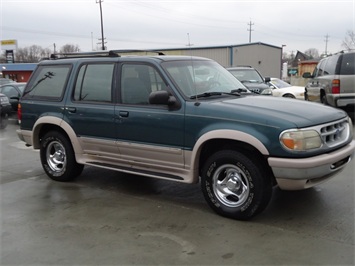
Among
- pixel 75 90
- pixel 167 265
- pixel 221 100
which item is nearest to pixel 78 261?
pixel 167 265

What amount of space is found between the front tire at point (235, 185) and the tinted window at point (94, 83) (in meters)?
1.88

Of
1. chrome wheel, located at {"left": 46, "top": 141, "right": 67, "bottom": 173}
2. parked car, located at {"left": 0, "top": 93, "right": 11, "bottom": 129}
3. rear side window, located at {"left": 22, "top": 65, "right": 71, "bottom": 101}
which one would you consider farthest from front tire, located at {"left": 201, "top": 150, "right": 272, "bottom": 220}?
parked car, located at {"left": 0, "top": 93, "right": 11, "bottom": 129}

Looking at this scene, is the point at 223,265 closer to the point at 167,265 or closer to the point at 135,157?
the point at 167,265

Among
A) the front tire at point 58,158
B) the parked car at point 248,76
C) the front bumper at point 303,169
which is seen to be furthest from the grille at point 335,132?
the parked car at point 248,76

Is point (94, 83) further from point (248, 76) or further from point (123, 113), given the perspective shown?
point (248, 76)

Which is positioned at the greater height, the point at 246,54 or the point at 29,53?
the point at 29,53

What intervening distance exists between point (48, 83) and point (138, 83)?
6.14ft

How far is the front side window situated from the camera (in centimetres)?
505

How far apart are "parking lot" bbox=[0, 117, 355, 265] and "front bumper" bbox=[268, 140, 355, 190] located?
49 cm

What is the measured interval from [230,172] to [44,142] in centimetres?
338

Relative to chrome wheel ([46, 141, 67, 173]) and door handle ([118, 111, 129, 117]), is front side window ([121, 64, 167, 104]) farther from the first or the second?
chrome wheel ([46, 141, 67, 173])

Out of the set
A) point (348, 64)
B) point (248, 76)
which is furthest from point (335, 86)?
point (248, 76)

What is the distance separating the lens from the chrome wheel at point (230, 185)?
437 centimetres

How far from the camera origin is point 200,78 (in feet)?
17.2
